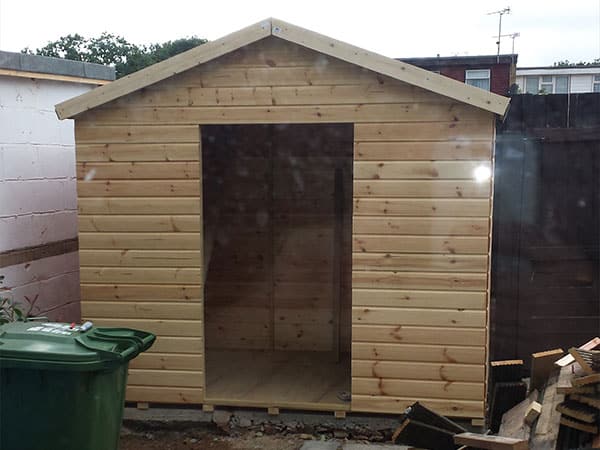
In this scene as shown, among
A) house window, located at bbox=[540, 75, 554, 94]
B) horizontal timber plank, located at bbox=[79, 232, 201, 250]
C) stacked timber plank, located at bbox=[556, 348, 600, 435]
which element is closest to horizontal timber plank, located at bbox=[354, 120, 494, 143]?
horizontal timber plank, located at bbox=[79, 232, 201, 250]

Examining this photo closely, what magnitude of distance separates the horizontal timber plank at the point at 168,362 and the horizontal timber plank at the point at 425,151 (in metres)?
2.05

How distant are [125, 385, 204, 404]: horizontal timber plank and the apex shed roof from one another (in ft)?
7.58

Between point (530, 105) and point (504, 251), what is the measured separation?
1.36 m

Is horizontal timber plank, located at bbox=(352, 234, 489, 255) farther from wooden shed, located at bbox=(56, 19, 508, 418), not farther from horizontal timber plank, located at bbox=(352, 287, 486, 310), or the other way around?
horizontal timber plank, located at bbox=(352, 287, 486, 310)

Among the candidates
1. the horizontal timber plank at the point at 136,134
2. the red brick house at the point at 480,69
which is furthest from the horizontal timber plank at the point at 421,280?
the red brick house at the point at 480,69

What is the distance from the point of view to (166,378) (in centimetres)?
518

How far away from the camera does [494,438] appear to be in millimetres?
3600

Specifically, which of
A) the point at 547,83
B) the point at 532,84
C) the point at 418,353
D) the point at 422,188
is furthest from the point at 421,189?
the point at 547,83

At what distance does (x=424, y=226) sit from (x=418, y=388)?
4.07 ft

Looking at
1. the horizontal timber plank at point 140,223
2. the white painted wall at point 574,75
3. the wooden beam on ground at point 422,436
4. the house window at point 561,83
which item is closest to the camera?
the wooden beam on ground at point 422,436

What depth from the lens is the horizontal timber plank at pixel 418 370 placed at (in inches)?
191

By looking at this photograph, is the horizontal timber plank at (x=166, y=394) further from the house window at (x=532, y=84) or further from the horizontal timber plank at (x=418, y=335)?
the house window at (x=532, y=84)

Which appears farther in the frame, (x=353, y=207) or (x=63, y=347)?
(x=353, y=207)

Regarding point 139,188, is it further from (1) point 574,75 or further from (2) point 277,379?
(1) point 574,75
